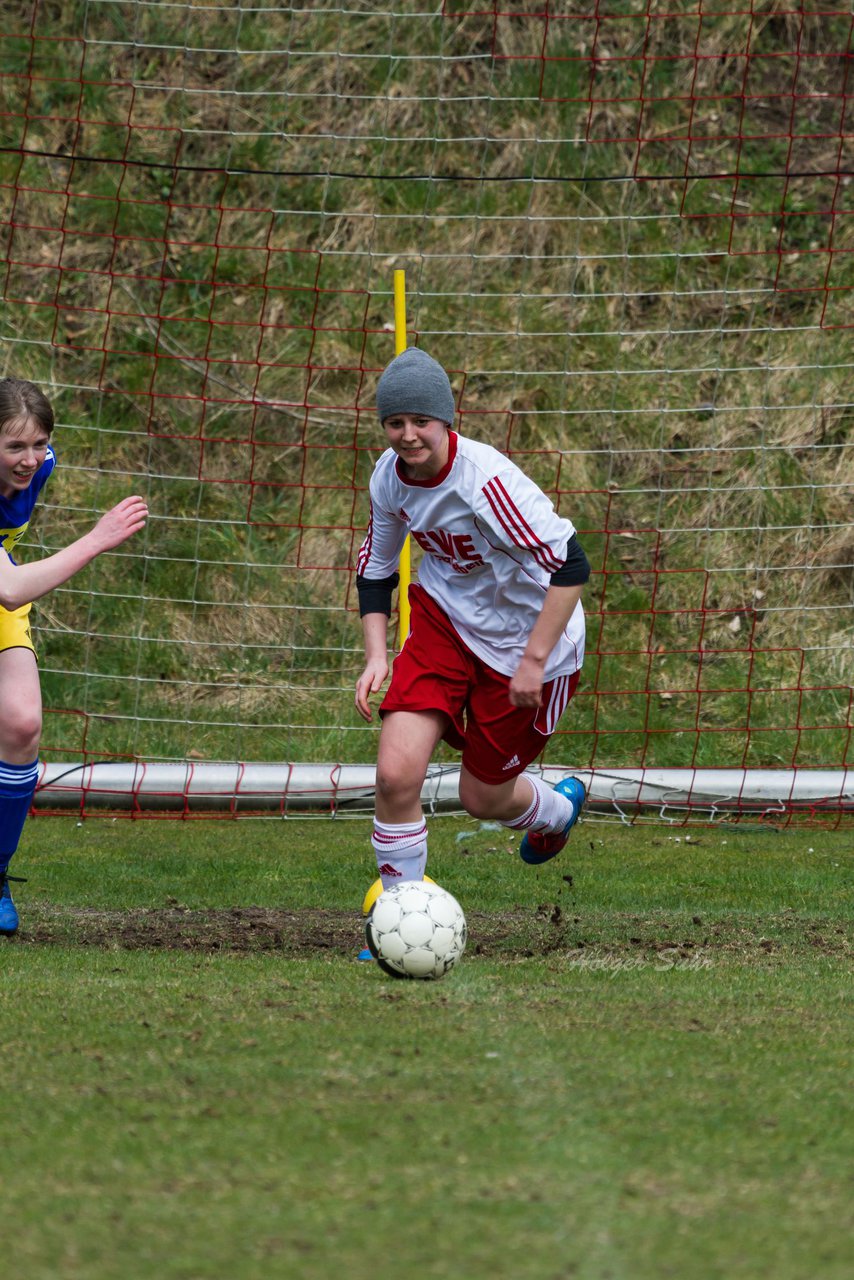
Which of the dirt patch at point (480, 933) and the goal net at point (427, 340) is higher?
the goal net at point (427, 340)

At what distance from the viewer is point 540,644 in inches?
176

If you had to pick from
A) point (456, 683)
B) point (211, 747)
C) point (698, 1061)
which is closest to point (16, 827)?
point (456, 683)

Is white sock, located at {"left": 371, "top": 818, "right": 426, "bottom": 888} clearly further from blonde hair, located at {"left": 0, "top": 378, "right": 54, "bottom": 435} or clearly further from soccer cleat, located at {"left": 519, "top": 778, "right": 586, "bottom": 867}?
blonde hair, located at {"left": 0, "top": 378, "right": 54, "bottom": 435}

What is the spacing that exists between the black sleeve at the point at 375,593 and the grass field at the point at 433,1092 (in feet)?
3.37

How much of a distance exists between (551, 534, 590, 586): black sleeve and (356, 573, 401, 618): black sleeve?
0.66m

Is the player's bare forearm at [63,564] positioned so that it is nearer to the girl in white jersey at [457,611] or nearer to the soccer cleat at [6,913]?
the girl in white jersey at [457,611]

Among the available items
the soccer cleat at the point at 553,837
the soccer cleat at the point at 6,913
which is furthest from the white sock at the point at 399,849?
the soccer cleat at the point at 6,913

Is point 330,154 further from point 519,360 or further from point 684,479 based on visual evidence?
point 684,479

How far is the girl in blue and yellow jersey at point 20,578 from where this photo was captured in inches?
180

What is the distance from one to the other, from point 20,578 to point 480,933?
1.79 meters

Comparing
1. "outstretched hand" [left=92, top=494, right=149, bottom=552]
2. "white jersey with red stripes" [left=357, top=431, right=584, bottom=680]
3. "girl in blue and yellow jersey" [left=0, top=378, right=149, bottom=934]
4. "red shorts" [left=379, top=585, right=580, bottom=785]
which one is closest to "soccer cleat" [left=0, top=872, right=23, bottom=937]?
"girl in blue and yellow jersey" [left=0, top=378, right=149, bottom=934]

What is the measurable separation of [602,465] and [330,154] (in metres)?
2.92

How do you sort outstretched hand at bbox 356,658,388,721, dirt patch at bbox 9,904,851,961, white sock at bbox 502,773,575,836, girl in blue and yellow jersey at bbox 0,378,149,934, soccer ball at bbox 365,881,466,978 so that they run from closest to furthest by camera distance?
1. soccer ball at bbox 365,881,466,978
2. girl in blue and yellow jersey at bbox 0,378,149,934
3. outstretched hand at bbox 356,658,388,721
4. dirt patch at bbox 9,904,851,961
5. white sock at bbox 502,773,575,836

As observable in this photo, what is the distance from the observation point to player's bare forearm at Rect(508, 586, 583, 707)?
4469 mm
